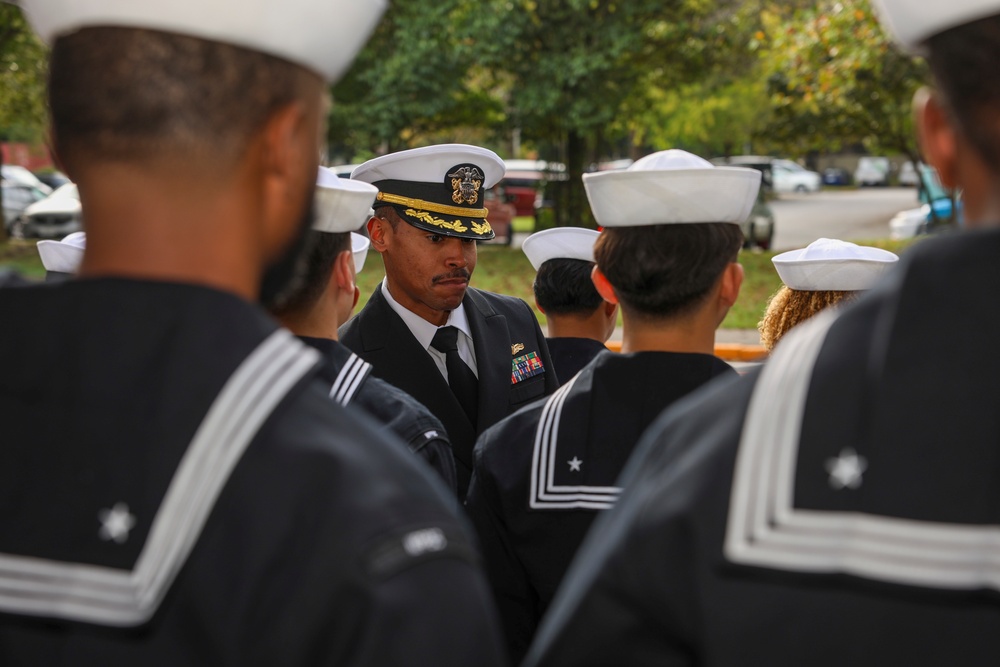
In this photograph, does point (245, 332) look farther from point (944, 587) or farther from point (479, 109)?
point (479, 109)

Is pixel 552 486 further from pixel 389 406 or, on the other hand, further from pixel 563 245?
pixel 563 245

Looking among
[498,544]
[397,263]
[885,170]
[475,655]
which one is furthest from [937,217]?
[885,170]

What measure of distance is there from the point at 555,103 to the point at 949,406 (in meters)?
17.0

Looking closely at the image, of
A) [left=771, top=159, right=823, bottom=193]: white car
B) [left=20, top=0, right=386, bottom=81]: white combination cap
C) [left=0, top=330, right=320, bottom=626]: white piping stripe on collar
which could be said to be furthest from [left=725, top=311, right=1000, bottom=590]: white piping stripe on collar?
[left=771, top=159, right=823, bottom=193]: white car

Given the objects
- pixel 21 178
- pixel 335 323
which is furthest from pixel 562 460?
pixel 21 178

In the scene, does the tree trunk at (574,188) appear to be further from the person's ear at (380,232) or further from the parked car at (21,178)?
the person's ear at (380,232)

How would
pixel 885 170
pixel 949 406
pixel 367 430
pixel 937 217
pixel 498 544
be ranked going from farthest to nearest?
pixel 885 170 < pixel 937 217 < pixel 498 544 < pixel 367 430 < pixel 949 406

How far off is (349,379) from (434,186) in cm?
192

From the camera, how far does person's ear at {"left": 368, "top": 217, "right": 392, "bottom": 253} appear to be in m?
4.56

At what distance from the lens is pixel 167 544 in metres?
1.33

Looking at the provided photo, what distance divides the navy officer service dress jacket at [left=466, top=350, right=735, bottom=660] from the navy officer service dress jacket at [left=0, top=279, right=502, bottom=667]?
3.78 feet

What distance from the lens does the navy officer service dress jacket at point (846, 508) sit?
48.6 inches

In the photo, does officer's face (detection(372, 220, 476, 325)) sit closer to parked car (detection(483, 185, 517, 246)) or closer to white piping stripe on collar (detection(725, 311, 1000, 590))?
white piping stripe on collar (detection(725, 311, 1000, 590))

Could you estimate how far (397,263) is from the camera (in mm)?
4426
